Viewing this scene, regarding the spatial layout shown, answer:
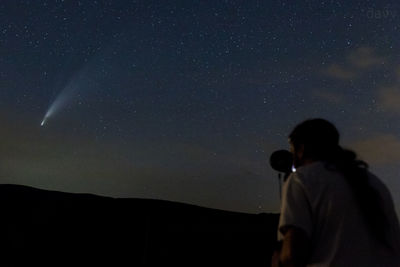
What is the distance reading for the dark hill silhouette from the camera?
5.46 m

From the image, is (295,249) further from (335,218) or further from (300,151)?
(300,151)

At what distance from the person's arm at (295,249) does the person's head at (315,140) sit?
0.92 ft

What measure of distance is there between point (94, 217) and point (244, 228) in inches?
92.9

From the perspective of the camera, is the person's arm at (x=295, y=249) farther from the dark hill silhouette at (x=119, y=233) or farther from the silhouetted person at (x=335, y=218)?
the dark hill silhouette at (x=119, y=233)

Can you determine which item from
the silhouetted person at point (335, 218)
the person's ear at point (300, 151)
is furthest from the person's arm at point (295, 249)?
the person's ear at point (300, 151)

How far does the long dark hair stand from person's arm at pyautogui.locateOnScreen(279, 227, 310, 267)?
23cm

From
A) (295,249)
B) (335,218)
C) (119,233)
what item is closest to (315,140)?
(335,218)

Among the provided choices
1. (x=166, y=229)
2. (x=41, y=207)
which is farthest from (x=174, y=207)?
(x=41, y=207)

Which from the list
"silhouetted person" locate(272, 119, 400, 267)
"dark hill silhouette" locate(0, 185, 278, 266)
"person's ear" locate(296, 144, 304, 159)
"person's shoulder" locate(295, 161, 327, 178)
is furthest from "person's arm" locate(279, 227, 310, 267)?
"dark hill silhouette" locate(0, 185, 278, 266)

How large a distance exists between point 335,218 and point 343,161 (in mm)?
207

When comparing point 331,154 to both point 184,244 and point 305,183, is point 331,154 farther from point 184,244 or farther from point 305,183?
point 184,244

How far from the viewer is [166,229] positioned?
589cm

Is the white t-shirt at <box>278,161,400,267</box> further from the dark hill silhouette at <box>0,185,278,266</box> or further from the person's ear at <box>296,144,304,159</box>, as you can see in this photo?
the dark hill silhouette at <box>0,185,278,266</box>

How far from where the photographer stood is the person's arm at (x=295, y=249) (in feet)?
3.89
